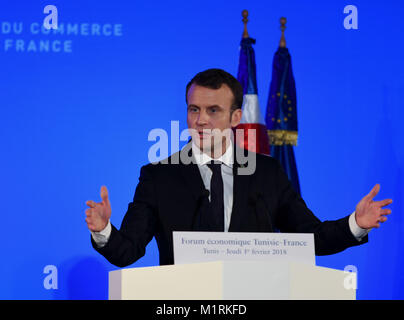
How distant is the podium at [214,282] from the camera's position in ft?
6.06

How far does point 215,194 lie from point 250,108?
1.91m

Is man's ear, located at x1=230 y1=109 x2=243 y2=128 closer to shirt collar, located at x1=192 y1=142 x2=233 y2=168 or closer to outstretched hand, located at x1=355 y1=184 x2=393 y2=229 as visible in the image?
shirt collar, located at x1=192 y1=142 x2=233 y2=168

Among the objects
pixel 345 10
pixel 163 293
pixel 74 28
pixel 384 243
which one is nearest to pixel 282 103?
pixel 345 10

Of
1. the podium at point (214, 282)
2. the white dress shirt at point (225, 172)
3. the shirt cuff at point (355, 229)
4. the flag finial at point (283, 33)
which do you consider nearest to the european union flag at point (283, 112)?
the flag finial at point (283, 33)

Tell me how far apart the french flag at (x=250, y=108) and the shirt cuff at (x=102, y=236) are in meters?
2.37

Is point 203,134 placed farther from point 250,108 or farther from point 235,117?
point 250,108

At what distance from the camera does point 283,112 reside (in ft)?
15.4

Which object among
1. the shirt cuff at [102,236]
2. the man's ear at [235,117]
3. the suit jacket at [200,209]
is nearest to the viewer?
the shirt cuff at [102,236]

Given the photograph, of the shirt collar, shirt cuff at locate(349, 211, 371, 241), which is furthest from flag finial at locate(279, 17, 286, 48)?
shirt cuff at locate(349, 211, 371, 241)

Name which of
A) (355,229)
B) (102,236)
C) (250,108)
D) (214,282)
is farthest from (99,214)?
(250,108)

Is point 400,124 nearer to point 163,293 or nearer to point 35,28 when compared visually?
point 35,28

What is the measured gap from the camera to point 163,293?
73.2 inches

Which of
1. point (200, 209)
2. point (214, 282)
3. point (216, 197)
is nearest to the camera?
point (214, 282)

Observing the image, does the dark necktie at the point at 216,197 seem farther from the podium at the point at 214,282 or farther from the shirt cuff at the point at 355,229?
the podium at the point at 214,282
